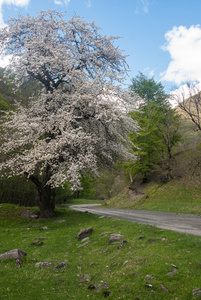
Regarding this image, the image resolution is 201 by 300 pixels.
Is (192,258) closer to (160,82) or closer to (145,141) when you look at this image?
(145,141)

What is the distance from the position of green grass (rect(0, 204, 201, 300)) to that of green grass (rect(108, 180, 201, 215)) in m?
13.2

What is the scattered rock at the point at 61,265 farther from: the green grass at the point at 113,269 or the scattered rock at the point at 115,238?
the scattered rock at the point at 115,238

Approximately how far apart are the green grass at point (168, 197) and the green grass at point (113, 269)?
1318 centimetres

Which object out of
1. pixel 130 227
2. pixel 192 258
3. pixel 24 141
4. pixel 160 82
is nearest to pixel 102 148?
pixel 24 141

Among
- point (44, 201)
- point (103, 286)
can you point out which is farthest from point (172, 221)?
point (44, 201)

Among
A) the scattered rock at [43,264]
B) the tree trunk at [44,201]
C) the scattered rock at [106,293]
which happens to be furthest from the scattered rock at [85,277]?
the tree trunk at [44,201]

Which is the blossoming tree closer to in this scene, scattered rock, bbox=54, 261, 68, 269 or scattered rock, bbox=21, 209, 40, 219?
scattered rock, bbox=21, 209, 40, 219

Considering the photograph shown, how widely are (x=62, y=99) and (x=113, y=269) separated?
1510cm

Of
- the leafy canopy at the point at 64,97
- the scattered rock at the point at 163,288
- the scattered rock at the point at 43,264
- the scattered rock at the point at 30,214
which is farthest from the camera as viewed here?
the scattered rock at the point at 30,214

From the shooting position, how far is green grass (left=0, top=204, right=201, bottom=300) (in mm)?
5320

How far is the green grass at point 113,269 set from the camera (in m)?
5.32

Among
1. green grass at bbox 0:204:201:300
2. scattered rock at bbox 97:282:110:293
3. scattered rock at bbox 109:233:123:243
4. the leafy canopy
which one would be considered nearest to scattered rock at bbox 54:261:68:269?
green grass at bbox 0:204:201:300

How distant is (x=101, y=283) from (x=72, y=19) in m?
20.8

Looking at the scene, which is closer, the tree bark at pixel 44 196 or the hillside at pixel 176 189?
the tree bark at pixel 44 196
